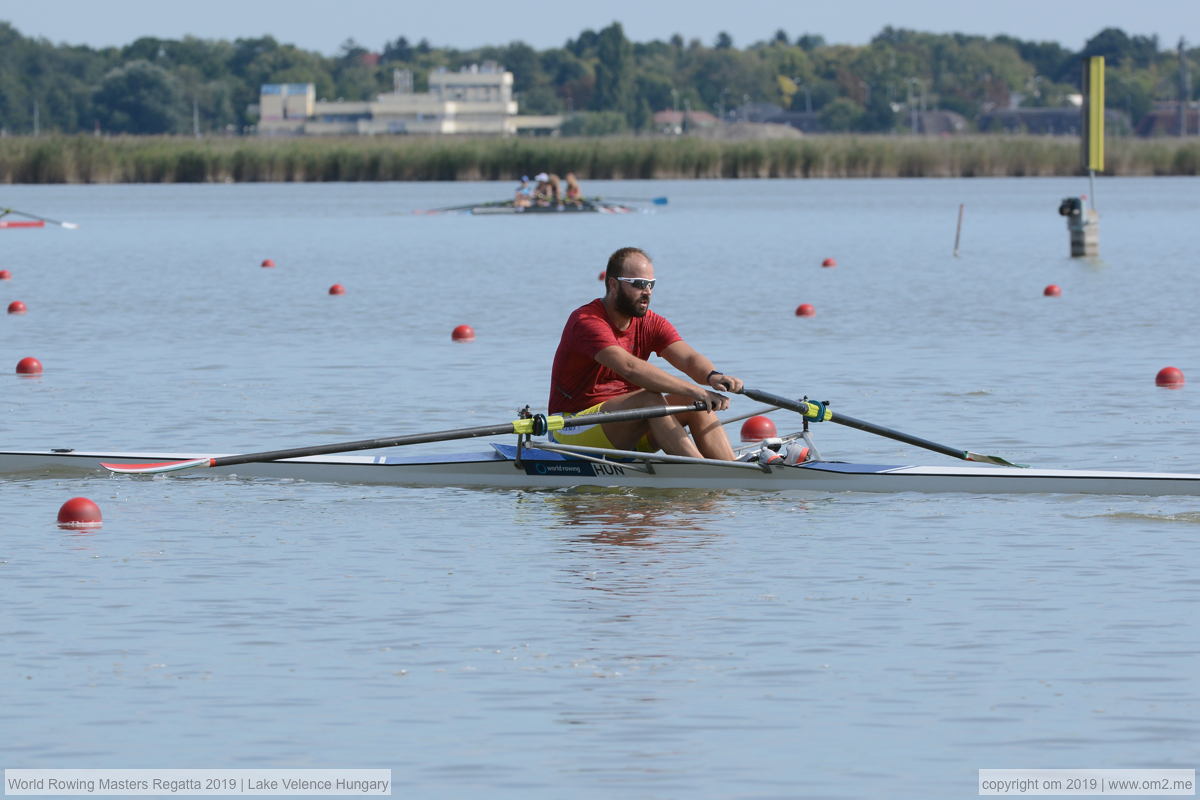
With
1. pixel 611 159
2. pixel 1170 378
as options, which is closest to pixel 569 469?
pixel 1170 378

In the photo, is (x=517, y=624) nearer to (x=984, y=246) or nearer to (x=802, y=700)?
(x=802, y=700)

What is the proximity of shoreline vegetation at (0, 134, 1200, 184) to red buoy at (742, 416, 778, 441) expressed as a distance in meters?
54.3

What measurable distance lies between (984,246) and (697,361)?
1231 inches

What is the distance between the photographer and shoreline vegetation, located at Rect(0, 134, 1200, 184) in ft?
232

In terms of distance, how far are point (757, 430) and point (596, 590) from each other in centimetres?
562

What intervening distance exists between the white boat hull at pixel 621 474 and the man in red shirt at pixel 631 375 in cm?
18

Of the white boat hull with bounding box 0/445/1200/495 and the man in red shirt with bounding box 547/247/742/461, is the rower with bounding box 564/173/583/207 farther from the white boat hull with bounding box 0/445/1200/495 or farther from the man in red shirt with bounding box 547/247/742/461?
the man in red shirt with bounding box 547/247/742/461

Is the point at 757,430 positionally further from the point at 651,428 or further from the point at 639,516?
the point at 639,516

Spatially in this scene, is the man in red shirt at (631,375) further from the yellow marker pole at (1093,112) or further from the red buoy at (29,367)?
the yellow marker pole at (1093,112)

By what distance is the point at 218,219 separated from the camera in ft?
191

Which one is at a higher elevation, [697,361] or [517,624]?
[697,361]

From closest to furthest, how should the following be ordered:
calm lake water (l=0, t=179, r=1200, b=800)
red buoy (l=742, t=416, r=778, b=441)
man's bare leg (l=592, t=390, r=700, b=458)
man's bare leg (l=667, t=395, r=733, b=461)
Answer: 1. calm lake water (l=0, t=179, r=1200, b=800)
2. man's bare leg (l=592, t=390, r=700, b=458)
3. man's bare leg (l=667, t=395, r=733, b=461)
4. red buoy (l=742, t=416, r=778, b=441)

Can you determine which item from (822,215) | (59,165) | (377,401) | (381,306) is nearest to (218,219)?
(59,165)

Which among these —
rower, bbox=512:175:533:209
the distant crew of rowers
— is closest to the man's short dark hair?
the distant crew of rowers
